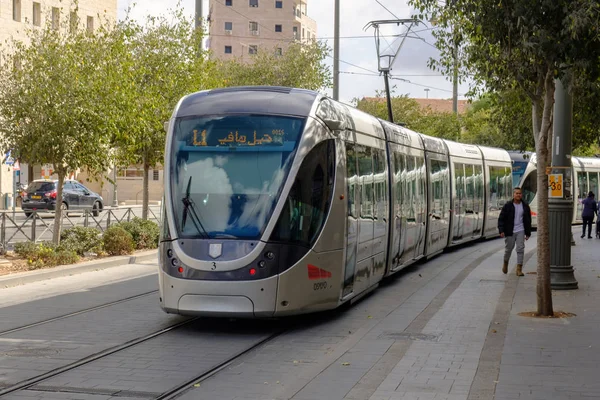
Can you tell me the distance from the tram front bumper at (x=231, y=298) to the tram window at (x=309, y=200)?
63cm

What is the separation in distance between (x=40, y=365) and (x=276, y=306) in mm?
2945

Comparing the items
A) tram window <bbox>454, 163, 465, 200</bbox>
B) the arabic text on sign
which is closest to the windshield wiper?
the arabic text on sign

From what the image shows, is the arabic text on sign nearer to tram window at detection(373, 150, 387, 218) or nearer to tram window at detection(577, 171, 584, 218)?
tram window at detection(373, 150, 387, 218)

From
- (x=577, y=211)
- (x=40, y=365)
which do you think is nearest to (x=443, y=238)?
(x=40, y=365)

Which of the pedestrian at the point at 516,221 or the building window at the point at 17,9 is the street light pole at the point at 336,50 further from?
the building window at the point at 17,9

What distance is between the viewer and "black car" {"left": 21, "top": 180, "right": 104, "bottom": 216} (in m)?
42.9

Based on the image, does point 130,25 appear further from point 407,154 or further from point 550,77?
point 550,77

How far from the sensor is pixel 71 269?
1831 centimetres

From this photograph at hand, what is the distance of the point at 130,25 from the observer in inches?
1032

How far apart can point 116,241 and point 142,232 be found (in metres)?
1.88

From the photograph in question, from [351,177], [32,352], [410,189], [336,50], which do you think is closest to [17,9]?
[336,50]

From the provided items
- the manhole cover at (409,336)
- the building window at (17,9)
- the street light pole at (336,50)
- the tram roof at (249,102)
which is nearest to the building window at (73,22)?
the tram roof at (249,102)

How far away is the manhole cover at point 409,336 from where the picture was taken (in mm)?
10809

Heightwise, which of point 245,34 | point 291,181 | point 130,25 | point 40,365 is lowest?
point 40,365
